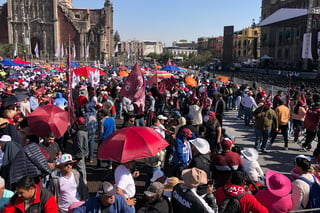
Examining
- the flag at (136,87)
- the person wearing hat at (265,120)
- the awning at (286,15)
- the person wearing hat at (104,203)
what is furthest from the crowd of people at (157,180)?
the awning at (286,15)

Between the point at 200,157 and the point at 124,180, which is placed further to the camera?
the point at 200,157

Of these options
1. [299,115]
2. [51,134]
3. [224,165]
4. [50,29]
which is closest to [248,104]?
[299,115]

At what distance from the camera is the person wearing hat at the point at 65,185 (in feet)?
13.2

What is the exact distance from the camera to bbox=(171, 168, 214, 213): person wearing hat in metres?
3.22

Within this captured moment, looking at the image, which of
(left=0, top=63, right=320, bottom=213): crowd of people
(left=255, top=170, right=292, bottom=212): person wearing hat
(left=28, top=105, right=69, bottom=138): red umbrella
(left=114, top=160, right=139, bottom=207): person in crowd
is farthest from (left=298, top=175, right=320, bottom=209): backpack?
(left=28, top=105, right=69, bottom=138): red umbrella

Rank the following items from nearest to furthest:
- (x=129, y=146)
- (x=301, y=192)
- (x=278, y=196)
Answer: (x=278, y=196)
(x=301, y=192)
(x=129, y=146)

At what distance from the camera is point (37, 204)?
307 cm

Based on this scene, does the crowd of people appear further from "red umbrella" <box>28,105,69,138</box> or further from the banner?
the banner

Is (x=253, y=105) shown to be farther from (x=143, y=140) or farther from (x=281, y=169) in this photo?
(x=143, y=140)

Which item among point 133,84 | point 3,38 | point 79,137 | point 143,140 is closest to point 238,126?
point 133,84

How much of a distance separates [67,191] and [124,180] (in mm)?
840

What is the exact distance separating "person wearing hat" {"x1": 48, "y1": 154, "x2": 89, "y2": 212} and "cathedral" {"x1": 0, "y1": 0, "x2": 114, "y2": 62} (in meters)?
52.8

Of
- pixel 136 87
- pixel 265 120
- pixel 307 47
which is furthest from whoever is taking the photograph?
pixel 307 47

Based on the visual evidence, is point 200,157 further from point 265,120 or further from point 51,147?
point 265,120
